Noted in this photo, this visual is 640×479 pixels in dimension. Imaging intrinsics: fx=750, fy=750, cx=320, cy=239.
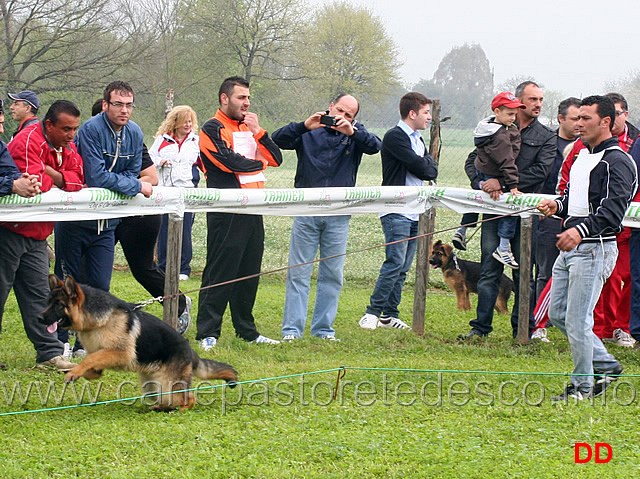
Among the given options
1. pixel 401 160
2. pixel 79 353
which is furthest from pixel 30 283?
pixel 401 160

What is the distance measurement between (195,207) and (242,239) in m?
0.76

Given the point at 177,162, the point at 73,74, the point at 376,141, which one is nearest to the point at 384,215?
the point at 376,141

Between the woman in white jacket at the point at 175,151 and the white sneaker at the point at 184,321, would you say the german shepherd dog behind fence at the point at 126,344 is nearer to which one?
the white sneaker at the point at 184,321

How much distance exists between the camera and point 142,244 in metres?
7.27

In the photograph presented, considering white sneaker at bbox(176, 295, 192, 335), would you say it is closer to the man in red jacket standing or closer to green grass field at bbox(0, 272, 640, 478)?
green grass field at bbox(0, 272, 640, 478)

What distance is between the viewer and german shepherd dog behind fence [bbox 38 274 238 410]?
505 centimetres

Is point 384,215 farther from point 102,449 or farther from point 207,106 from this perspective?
point 207,106

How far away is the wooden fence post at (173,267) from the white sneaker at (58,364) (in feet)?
3.13

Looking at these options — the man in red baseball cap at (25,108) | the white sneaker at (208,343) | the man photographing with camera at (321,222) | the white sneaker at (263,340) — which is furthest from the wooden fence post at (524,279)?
the man in red baseball cap at (25,108)

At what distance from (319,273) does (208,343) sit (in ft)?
4.81

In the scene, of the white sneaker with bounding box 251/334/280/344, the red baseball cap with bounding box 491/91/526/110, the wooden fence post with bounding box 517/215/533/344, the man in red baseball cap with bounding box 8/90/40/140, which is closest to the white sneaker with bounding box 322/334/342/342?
the white sneaker with bounding box 251/334/280/344

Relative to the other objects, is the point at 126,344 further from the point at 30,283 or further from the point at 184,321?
the point at 184,321

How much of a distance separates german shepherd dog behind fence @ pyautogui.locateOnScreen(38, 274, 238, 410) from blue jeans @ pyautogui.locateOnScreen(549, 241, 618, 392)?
264 cm

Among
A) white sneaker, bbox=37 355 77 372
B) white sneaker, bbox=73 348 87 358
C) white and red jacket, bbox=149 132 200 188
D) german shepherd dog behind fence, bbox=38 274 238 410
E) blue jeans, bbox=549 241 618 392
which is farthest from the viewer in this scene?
white and red jacket, bbox=149 132 200 188
